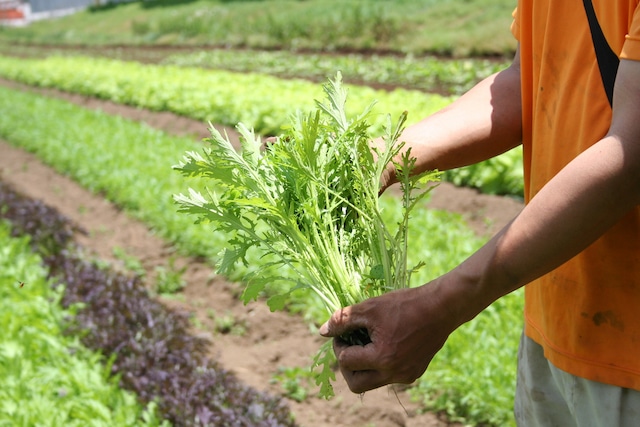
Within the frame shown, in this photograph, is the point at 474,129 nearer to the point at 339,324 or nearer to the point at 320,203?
the point at 320,203

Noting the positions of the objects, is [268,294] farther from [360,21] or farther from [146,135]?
[360,21]

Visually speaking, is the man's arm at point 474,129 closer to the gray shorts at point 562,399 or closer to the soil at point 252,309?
the gray shorts at point 562,399

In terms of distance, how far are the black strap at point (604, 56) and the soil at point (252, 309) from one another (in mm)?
966

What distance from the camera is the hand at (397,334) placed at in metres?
1.42

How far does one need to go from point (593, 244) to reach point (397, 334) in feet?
1.41

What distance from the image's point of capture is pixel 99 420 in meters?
3.07

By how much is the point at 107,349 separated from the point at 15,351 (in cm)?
45

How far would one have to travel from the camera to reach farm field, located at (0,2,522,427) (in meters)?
3.38

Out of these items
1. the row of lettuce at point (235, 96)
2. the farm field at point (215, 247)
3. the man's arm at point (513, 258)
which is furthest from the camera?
the row of lettuce at point (235, 96)

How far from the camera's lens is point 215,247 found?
209 inches

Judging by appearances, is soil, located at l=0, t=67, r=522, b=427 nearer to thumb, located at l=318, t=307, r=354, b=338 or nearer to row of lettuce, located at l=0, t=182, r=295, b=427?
row of lettuce, located at l=0, t=182, r=295, b=427

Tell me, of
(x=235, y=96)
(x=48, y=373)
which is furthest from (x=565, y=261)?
(x=235, y=96)

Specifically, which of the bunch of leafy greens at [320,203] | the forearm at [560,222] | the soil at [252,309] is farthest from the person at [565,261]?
the soil at [252,309]

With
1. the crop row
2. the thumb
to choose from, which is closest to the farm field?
the thumb
